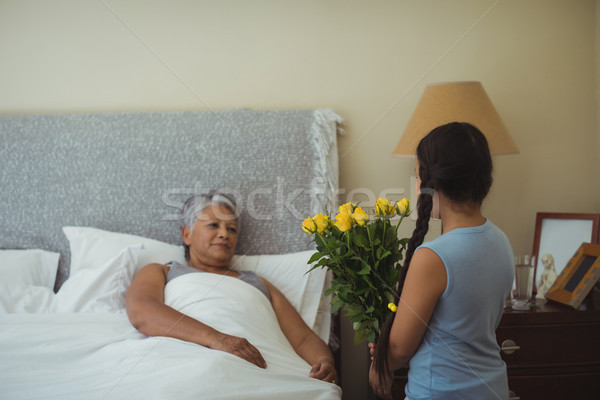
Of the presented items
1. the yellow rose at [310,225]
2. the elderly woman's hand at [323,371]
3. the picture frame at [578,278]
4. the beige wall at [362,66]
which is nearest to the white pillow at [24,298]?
the beige wall at [362,66]

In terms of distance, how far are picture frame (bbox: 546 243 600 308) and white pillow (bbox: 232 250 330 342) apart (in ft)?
3.00

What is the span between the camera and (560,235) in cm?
224

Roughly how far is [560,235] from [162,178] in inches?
69.8

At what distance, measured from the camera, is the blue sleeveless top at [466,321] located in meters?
1.12

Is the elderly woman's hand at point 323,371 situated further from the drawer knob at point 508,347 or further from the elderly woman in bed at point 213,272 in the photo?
the drawer knob at point 508,347

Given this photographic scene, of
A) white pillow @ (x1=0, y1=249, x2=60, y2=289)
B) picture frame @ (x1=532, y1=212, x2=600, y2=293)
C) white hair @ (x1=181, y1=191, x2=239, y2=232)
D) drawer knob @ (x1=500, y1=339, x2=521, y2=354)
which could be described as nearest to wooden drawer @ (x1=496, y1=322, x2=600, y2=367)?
drawer knob @ (x1=500, y1=339, x2=521, y2=354)

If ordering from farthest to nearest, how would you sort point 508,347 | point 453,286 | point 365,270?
1. point 508,347
2. point 365,270
3. point 453,286

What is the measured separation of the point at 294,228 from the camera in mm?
2246

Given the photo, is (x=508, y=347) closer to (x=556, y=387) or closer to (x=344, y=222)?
(x=556, y=387)

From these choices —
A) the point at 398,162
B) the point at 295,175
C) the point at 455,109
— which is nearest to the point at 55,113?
the point at 295,175

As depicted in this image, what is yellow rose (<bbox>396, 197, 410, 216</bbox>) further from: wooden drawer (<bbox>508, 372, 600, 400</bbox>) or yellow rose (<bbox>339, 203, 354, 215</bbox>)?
wooden drawer (<bbox>508, 372, 600, 400</bbox>)

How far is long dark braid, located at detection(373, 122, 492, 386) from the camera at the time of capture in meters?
1.13

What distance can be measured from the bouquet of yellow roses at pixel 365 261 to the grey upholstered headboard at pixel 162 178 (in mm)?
864

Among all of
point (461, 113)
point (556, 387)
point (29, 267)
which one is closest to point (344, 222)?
point (461, 113)
